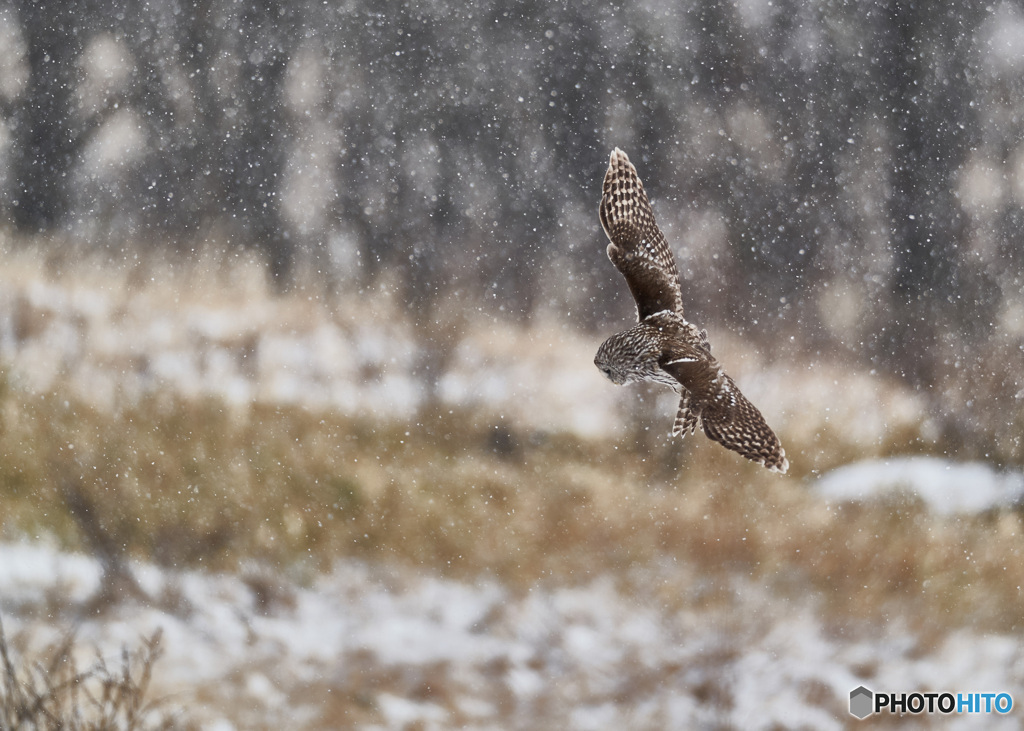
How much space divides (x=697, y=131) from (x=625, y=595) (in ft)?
2.61

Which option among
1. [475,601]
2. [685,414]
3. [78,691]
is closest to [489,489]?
[475,601]

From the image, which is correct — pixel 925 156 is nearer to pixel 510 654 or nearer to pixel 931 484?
pixel 931 484

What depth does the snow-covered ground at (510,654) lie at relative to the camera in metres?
1.46

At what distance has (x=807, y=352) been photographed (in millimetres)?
1395

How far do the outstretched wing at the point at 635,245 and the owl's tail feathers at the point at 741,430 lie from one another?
155 mm

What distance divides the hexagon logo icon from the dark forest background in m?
0.54

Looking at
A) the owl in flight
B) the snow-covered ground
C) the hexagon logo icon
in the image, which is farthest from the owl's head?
the hexagon logo icon

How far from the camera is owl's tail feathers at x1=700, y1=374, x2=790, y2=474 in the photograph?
1101 millimetres

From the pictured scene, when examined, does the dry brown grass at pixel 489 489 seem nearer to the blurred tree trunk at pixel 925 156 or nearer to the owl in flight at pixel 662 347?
the blurred tree trunk at pixel 925 156

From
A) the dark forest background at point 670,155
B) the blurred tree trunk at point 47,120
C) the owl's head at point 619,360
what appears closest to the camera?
the owl's head at point 619,360

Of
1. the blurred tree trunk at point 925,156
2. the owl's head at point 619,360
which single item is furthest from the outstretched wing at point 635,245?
the blurred tree trunk at point 925,156

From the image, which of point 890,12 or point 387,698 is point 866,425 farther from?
point 387,698

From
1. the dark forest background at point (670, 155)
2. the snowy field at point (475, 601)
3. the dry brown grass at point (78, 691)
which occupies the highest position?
the dark forest background at point (670, 155)

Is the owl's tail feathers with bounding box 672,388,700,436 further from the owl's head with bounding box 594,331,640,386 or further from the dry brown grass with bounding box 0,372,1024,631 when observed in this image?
the dry brown grass with bounding box 0,372,1024,631
